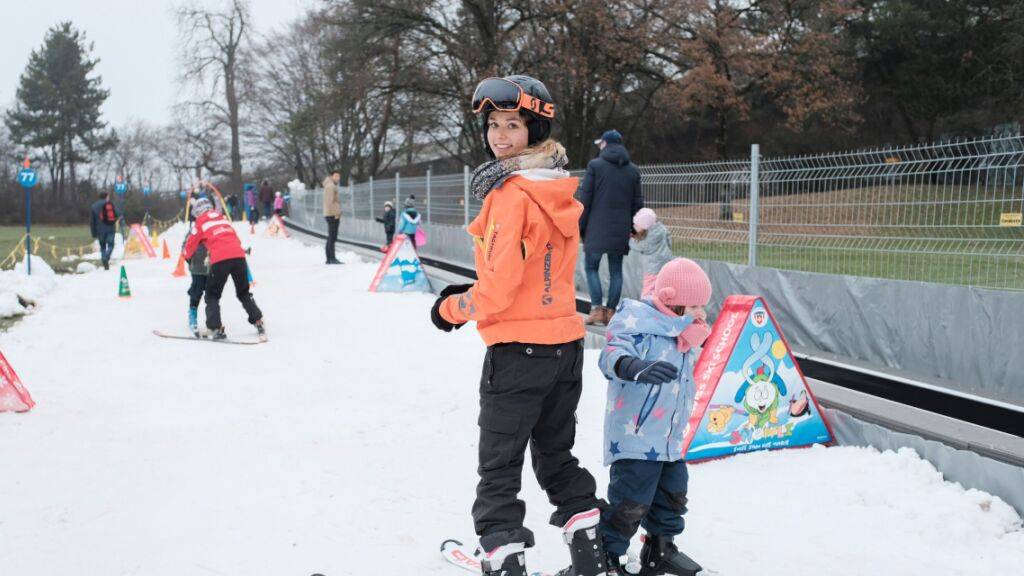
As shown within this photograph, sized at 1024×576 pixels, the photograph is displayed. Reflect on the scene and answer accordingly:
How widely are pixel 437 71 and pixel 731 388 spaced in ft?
86.4

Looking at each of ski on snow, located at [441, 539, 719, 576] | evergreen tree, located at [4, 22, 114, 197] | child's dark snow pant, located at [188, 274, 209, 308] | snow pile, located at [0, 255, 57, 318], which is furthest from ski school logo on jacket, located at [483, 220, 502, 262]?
evergreen tree, located at [4, 22, 114, 197]

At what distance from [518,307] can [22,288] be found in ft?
40.1

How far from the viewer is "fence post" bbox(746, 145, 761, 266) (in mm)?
8492

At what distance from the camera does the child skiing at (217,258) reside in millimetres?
8883

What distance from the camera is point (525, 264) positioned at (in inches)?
116

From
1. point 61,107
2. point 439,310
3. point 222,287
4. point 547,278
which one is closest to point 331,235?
point 222,287

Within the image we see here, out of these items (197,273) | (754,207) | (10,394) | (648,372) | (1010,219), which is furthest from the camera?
(197,273)

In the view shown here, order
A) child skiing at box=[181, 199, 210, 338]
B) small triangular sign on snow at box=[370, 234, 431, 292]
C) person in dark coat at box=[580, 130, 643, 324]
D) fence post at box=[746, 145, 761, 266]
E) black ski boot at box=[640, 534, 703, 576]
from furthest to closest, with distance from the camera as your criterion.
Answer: small triangular sign on snow at box=[370, 234, 431, 292], child skiing at box=[181, 199, 210, 338], fence post at box=[746, 145, 761, 266], person in dark coat at box=[580, 130, 643, 324], black ski boot at box=[640, 534, 703, 576]

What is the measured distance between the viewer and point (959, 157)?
20.8 ft

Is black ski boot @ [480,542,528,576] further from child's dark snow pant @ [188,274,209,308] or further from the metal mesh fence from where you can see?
child's dark snow pant @ [188,274,209,308]

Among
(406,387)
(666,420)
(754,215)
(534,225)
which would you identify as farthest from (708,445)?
(754,215)

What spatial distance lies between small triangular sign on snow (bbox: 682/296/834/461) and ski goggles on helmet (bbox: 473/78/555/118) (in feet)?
7.50

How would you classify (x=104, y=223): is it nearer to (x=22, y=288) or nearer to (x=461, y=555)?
(x=22, y=288)

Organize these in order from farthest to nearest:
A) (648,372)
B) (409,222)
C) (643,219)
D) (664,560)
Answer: (409,222), (643,219), (664,560), (648,372)
